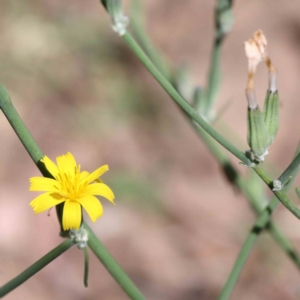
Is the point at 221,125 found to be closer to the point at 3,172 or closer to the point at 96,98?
the point at 96,98

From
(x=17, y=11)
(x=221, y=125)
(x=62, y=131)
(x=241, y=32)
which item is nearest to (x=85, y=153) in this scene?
(x=62, y=131)

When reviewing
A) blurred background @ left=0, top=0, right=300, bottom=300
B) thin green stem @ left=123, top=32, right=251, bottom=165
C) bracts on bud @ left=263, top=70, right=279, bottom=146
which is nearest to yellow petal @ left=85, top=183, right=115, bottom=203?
thin green stem @ left=123, top=32, right=251, bottom=165

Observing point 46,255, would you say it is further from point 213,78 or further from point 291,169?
point 213,78

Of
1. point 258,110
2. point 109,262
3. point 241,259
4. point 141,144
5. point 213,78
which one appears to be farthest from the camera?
point 141,144

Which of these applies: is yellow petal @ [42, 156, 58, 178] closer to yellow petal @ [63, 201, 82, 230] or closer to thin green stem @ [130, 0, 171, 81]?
yellow petal @ [63, 201, 82, 230]

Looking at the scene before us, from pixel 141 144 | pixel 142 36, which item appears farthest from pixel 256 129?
pixel 141 144

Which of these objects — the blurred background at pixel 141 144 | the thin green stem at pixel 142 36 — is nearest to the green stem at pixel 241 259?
the thin green stem at pixel 142 36

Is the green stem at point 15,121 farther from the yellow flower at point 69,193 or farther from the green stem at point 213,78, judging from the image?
the green stem at point 213,78
